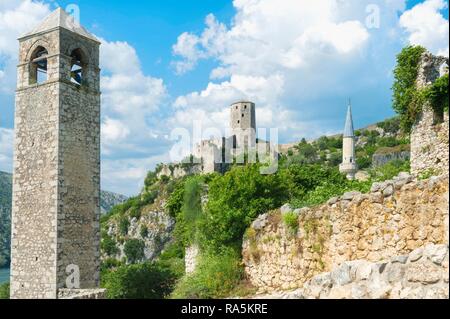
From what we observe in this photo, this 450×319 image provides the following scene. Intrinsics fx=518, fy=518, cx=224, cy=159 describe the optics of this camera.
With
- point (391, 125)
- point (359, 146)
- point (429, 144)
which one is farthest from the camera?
point (391, 125)

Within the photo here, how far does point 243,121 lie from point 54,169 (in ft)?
242

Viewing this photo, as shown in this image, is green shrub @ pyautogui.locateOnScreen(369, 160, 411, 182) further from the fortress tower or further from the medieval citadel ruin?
the fortress tower

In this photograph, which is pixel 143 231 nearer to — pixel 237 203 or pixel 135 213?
pixel 135 213

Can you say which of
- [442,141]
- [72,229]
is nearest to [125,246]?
[72,229]

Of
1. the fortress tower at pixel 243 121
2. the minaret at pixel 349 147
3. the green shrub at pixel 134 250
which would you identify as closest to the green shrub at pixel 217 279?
the minaret at pixel 349 147

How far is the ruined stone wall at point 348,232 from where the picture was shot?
9.65 meters

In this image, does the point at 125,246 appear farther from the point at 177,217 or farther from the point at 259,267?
the point at 259,267

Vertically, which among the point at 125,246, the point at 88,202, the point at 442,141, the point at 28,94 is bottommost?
the point at 125,246

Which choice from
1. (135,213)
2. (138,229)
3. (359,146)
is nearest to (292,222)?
(138,229)

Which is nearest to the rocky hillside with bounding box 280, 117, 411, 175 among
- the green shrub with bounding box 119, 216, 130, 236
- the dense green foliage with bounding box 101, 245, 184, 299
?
the green shrub with bounding box 119, 216, 130, 236

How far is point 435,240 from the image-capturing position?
9.33 m

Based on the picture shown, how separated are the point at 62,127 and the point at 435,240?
10821mm

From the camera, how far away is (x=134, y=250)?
8219 cm

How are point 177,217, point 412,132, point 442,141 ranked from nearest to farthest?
point 442,141 → point 412,132 → point 177,217
